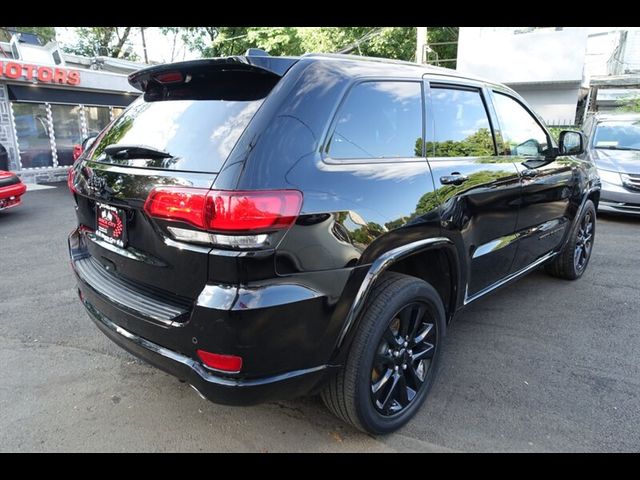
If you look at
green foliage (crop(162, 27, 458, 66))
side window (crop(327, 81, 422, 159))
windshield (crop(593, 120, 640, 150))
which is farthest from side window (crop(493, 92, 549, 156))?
green foliage (crop(162, 27, 458, 66))

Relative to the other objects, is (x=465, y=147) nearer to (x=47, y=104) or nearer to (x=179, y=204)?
(x=179, y=204)

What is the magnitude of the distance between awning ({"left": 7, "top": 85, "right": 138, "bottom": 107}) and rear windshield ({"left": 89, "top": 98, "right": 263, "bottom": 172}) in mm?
11550

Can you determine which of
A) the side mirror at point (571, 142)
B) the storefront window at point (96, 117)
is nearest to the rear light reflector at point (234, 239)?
the side mirror at point (571, 142)

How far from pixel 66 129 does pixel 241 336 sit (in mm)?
14007

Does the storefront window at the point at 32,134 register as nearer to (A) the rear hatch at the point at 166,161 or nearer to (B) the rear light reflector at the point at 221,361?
(A) the rear hatch at the point at 166,161

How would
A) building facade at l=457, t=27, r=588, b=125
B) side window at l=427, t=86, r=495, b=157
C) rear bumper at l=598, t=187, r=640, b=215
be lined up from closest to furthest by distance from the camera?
1. side window at l=427, t=86, r=495, b=157
2. rear bumper at l=598, t=187, r=640, b=215
3. building facade at l=457, t=27, r=588, b=125

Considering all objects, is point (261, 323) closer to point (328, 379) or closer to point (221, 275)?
point (221, 275)

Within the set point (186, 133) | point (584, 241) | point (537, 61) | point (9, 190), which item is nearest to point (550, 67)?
point (537, 61)

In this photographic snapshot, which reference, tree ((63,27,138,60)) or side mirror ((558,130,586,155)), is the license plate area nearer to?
side mirror ((558,130,586,155))

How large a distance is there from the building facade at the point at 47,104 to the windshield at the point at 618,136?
1134 centimetres

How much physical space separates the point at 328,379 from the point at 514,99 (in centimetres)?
275

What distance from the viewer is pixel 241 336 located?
1.78 m

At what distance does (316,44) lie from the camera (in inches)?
720

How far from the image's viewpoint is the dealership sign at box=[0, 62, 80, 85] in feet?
35.9
